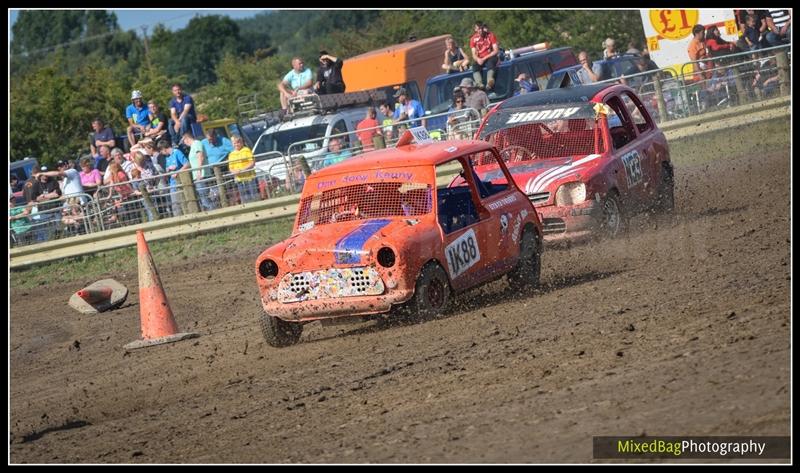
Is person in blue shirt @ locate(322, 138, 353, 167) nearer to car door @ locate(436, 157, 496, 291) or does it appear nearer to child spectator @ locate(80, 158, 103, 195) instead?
child spectator @ locate(80, 158, 103, 195)

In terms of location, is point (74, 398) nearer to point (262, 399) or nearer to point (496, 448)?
point (262, 399)

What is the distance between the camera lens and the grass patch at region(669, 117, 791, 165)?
18.5 meters

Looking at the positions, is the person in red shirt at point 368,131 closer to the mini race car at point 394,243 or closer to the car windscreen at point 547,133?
the car windscreen at point 547,133

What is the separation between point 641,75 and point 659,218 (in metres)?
5.69

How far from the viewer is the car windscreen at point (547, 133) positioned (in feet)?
40.9

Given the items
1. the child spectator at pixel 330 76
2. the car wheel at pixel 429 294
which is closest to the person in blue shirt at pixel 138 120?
the child spectator at pixel 330 76

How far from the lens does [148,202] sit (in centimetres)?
1766

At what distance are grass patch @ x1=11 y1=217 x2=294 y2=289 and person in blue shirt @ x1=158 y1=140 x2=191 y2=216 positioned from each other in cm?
53

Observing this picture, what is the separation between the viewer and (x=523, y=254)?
1012 centimetres

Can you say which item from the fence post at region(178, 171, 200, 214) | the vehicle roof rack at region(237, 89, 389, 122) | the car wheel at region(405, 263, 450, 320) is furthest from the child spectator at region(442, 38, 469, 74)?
the car wheel at region(405, 263, 450, 320)

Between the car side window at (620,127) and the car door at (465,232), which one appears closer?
the car door at (465,232)

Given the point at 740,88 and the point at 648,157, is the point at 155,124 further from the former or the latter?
the point at 648,157

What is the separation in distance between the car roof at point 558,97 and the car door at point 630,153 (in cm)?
22

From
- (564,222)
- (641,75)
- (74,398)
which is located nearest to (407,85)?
(641,75)
